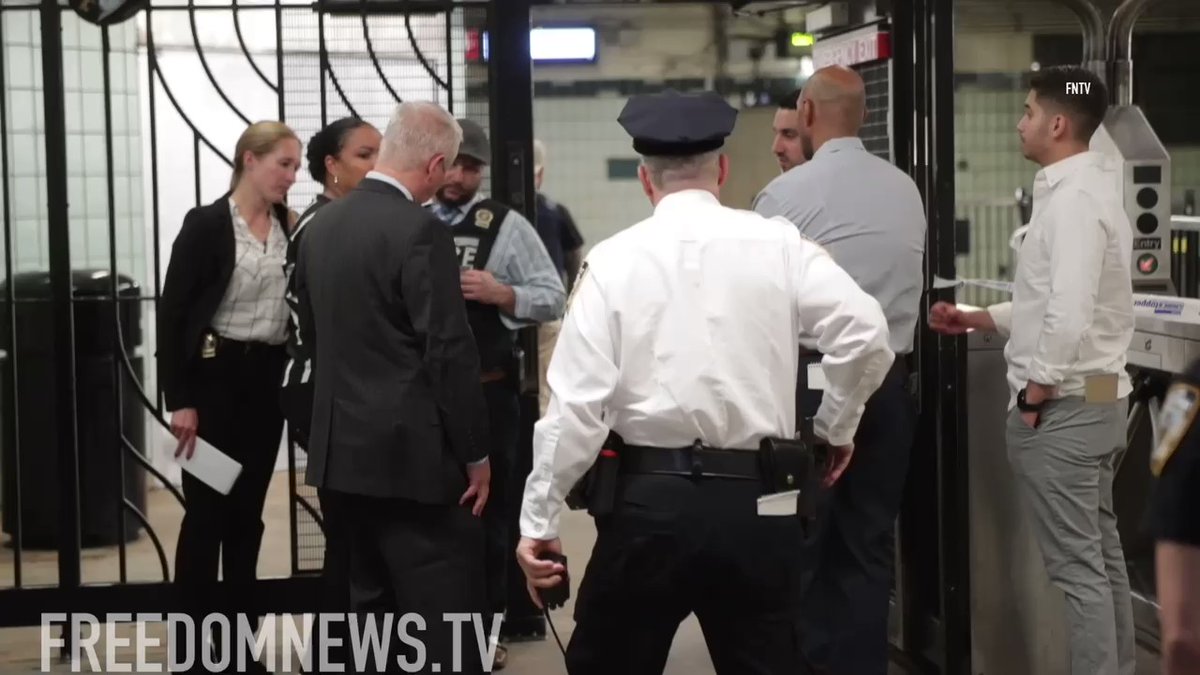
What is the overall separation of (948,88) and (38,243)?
10.8ft

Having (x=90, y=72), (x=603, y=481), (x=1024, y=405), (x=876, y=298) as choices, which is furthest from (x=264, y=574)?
(x=603, y=481)

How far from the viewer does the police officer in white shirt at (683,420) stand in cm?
267

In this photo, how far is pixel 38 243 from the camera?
5.55m

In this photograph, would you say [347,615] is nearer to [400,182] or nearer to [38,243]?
[400,182]

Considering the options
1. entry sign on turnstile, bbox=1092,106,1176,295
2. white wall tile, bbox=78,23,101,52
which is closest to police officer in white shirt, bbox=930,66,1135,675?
entry sign on turnstile, bbox=1092,106,1176,295

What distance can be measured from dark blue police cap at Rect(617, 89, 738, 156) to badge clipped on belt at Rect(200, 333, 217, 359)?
63.2 inches

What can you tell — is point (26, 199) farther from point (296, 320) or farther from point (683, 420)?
point (683, 420)

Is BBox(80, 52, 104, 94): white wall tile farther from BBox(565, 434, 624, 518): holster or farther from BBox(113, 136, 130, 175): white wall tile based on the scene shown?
BBox(565, 434, 624, 518): holster

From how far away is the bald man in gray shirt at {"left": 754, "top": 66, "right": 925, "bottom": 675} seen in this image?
3830mm

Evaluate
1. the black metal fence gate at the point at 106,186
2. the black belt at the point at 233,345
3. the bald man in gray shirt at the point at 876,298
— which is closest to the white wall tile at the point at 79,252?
the black metal fence gate at the point at 106,186

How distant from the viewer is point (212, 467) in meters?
3.93

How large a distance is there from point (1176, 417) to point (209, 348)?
9.09 ft

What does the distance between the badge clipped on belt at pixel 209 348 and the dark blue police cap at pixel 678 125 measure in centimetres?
161

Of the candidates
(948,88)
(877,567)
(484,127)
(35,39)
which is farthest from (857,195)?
(35,39)
